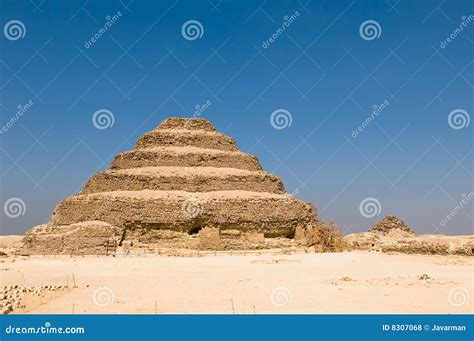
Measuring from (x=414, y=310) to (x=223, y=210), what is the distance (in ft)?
91.2

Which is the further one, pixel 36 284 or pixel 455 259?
pixel 455 259

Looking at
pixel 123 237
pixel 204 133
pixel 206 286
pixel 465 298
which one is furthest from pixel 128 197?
pixel 465 298

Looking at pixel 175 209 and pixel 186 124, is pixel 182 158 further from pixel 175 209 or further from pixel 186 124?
pixel 175 209

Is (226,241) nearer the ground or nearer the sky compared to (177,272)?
nearer the sky

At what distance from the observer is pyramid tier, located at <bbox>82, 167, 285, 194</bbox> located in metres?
40.3

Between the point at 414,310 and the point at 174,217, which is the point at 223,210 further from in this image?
the point at 414,310

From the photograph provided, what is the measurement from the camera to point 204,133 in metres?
45.9

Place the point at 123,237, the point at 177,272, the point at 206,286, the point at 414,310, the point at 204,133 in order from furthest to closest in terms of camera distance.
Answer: the point at 204,133, the point at 123,237, the point at 177,272, the point at 206,286, the point at 414,310

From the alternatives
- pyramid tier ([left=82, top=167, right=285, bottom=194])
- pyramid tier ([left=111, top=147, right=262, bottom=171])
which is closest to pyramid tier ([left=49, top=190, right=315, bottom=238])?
pyramid tier ([left=82, top=167, right=285, bottom=194])
